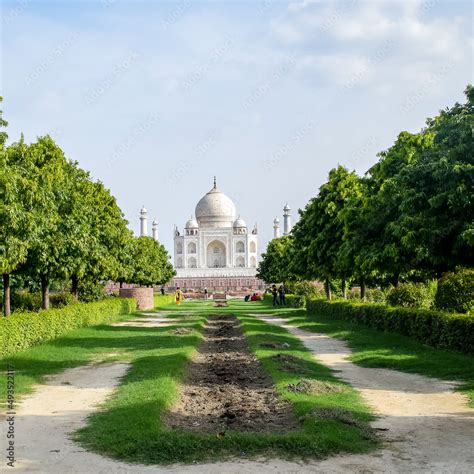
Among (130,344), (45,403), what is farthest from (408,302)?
(45,403)

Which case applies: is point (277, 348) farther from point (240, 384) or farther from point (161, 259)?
point (161, 259)

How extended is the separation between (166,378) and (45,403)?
2.31m

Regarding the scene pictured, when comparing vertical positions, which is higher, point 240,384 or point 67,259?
point 67,259

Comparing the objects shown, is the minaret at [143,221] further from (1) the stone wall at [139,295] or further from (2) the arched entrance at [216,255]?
(1) the stone wall at [139,295]

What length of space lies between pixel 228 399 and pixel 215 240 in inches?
4029

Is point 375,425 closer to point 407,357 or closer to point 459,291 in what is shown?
point 407,357

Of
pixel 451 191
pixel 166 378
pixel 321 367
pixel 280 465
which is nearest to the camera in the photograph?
pixel 280 465

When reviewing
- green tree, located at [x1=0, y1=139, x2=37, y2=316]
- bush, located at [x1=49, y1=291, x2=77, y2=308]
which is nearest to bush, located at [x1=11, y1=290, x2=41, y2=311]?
bush, located at [x1=49, y1=291, x2=77, y2=308]

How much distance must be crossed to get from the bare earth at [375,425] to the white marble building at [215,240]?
96861 mm

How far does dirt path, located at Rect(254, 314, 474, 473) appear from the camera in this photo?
6879 mm

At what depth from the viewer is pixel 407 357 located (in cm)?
1557

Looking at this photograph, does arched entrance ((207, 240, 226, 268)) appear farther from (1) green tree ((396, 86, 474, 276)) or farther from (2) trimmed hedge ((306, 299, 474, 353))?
(1) green tree ((396, 86, 474, 276))

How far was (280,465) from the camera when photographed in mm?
6855

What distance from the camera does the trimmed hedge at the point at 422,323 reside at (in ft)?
49.6
